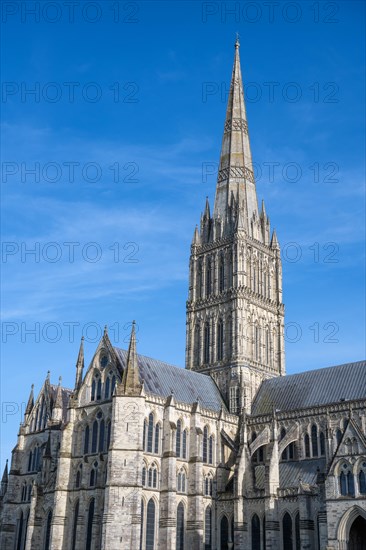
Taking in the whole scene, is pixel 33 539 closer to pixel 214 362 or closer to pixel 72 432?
pixel 72 432

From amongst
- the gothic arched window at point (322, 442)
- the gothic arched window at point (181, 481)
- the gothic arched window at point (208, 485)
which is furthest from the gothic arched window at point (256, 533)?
the gothic arched window at point (322, 442)

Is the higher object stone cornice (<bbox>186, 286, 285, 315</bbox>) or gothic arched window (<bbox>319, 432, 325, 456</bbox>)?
stone cornice (<bbox>186, 286, 285, 315</bbox>)

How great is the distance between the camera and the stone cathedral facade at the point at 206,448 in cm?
4997

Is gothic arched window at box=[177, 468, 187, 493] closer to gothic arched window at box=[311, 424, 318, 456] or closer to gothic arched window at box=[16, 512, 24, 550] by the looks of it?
gothic arched window at box=[311, 424, 318, 456]

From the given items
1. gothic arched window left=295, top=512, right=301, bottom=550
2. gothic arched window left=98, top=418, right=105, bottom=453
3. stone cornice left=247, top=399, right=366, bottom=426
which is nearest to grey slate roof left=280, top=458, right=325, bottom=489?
gothic arched window left=295, top=512, right=301, bottom=550

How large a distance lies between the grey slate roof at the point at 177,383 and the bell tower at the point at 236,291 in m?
1.64

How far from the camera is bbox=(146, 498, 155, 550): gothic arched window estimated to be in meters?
52.1

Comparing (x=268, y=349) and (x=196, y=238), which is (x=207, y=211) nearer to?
(x=196, y=238)

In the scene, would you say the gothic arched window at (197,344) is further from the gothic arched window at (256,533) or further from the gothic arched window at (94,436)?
the gothic arched window at (256,533)

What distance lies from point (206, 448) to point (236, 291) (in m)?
16.6

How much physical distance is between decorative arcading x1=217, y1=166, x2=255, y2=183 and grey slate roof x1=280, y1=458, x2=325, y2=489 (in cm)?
3291

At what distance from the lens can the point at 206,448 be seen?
59750mm

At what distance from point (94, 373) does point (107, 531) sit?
13.4 metres

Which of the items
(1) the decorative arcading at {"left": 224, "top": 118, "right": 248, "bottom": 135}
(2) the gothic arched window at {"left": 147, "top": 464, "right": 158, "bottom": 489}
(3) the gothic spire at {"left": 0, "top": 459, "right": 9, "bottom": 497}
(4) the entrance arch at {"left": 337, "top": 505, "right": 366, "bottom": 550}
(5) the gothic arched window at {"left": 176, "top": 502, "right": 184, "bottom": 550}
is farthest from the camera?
(1) the decorative arcading at {"left": 224, "top": 118, "right": 248, "bottom": 135}
